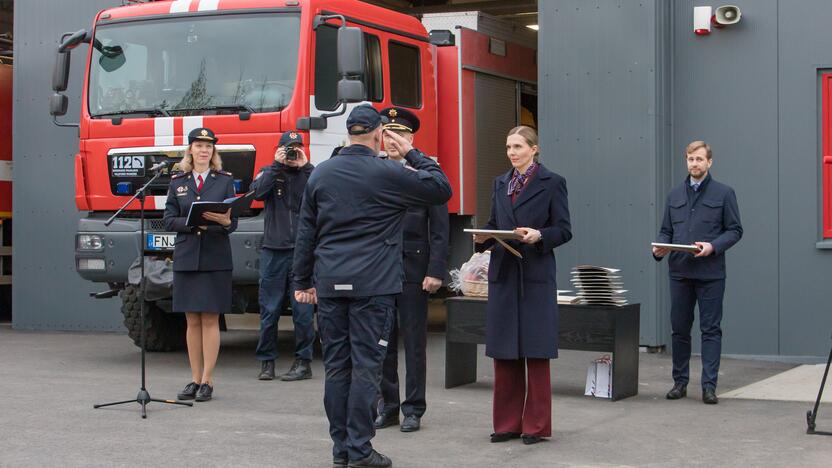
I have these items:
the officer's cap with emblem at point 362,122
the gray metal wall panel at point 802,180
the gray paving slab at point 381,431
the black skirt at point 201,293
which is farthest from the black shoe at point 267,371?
the gray metal wall panel at point 802,180

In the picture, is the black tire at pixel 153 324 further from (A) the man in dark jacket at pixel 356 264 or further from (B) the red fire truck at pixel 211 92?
(A) the man in dark jacket at pixel 356 264

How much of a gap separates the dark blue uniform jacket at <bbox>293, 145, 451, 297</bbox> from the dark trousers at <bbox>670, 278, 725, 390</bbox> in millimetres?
3060

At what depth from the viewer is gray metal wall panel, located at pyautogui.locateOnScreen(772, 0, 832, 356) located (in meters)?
11.3

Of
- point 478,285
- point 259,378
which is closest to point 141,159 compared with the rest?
point 259,378

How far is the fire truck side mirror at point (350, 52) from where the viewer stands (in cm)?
1021

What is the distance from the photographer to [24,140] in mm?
14742

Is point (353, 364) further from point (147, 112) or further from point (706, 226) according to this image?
point (147, 112)

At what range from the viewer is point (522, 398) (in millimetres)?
7496

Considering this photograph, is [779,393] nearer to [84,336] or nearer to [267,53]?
[267,53]

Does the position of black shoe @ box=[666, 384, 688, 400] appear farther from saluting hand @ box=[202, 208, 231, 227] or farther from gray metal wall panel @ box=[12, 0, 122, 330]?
gray metal wall panel @ box=[12, 0, 122, 330]

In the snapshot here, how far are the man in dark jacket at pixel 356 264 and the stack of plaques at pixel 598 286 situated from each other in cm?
275

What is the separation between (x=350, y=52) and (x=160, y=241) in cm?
222

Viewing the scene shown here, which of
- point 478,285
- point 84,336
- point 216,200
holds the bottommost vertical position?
point 84,336

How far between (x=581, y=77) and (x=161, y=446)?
6.27 m
